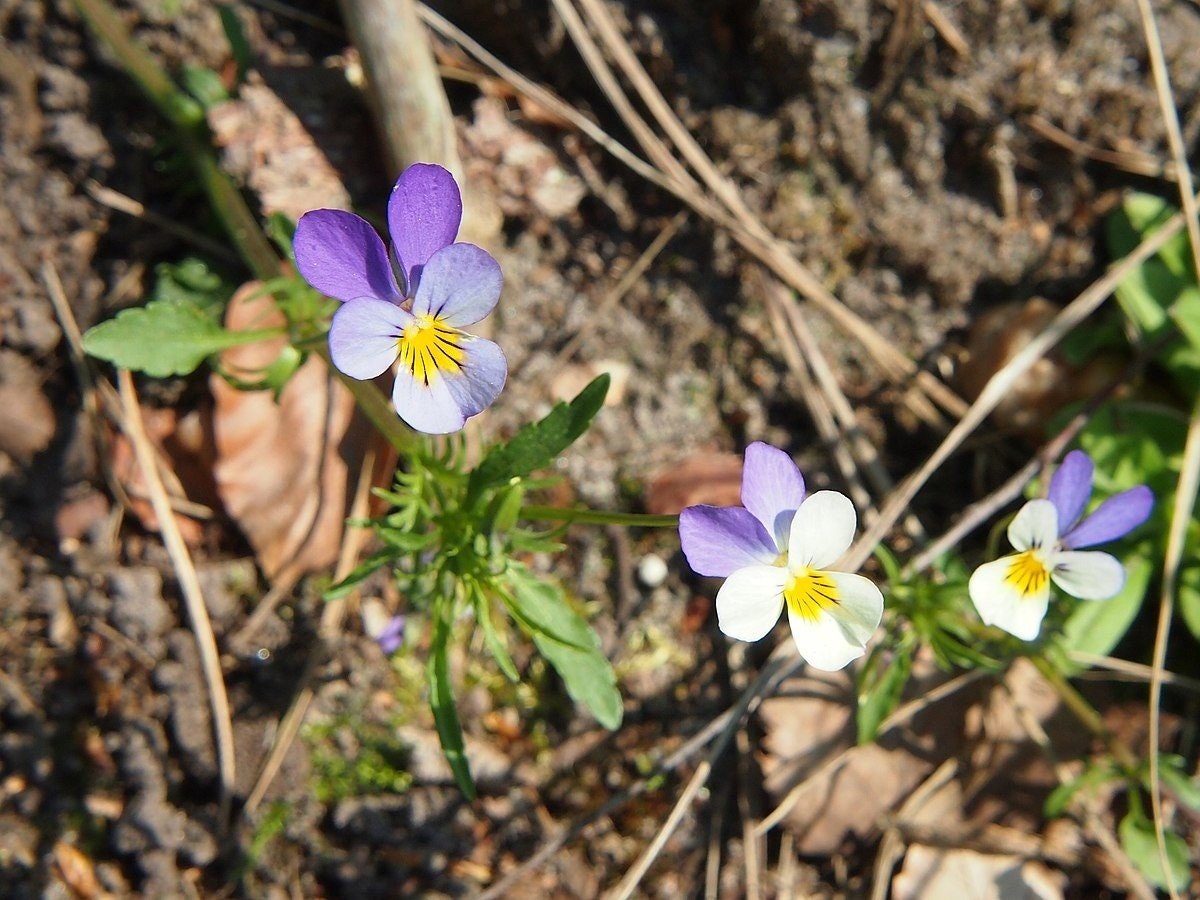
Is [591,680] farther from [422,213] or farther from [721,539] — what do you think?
[422,213]

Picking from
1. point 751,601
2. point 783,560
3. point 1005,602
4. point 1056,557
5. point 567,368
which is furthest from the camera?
point 567,368

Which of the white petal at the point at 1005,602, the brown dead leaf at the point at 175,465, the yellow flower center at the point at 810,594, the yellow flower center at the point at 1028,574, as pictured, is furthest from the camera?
the brown dead leaf at the point at 175,465

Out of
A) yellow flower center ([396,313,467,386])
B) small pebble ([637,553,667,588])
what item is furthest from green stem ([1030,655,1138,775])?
yellow flower center ([396,313,467,386])

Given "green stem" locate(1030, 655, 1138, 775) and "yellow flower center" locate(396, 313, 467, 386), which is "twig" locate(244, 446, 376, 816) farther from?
"green stem" locate(1030, 655, 1138, 775)

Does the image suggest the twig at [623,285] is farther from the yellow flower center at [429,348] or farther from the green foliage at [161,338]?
the yellow flower center at [429,348]

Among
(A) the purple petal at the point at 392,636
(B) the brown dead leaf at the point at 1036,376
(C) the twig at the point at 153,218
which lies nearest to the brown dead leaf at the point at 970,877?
(B) the brown dead leaf at the point at 1036,376

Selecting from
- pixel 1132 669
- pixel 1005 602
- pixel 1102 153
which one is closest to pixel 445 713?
pixel 1005 602

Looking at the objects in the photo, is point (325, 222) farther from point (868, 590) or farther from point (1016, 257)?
point (1016, 257)
